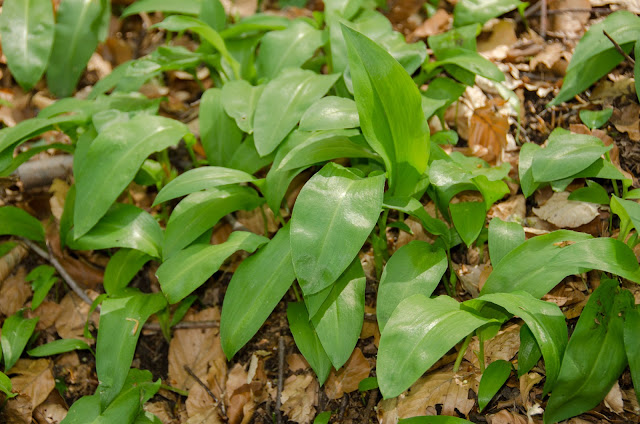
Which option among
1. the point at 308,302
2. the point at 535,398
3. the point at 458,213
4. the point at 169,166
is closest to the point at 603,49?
the point at 458,213

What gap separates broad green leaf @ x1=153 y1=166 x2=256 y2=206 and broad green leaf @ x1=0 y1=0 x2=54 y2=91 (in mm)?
1462

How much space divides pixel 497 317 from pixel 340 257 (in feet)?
1.99

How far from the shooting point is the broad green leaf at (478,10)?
10.1ft

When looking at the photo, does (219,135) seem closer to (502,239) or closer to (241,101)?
(241,101)

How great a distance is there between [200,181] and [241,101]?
0.50m

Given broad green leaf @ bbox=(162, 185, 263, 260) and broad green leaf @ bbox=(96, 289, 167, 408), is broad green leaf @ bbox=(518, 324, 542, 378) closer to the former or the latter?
broad green leaf @ bbox=(162, 185, 263, 260)

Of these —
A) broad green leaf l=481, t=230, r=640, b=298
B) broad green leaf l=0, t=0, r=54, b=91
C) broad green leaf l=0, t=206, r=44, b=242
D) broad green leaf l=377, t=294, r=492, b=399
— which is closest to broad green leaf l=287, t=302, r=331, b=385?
broad green leaf l=377, t=294, r=492, b=399

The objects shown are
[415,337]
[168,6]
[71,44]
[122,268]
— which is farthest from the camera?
[71,44]

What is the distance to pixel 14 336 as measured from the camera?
101 inches

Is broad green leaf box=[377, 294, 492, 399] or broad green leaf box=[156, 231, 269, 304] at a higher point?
broad green leaf box=[377, 294, 492, 399]

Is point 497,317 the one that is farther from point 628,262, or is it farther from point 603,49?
point 603,49

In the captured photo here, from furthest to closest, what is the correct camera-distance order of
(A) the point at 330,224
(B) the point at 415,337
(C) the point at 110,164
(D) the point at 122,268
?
(D) the point at 122,268 < (C) the point at 110,164 < (A) the point at 330,224 < (B) the point at 415,337

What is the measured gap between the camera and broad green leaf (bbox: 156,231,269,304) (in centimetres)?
224

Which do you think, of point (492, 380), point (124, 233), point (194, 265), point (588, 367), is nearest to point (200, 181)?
point (194, 265)
